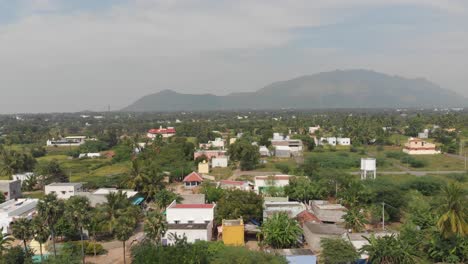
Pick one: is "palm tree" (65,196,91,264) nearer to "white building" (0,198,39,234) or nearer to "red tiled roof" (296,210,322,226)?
"white building" (0,198,39,234)

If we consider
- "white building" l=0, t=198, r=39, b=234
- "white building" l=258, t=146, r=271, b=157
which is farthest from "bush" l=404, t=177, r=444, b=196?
"white building" l=258, t=146, r=271, b=157

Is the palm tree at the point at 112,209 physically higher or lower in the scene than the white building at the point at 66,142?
higher

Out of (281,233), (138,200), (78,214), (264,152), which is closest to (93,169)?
(138,200)

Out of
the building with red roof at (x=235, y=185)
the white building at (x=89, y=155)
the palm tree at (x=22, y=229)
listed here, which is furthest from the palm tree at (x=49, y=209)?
the white building at (x=89, y=155)

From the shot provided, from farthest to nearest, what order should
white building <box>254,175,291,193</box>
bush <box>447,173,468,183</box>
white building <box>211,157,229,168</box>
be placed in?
white building <box>211,157,229,168</box> < bush <box>447,173,468,183</box> < white building <box>254,175,291,193</box>

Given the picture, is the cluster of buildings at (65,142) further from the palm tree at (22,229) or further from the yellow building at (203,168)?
the palm tree at (22,229)

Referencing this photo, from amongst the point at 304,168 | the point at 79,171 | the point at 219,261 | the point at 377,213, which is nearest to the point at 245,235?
the point at 219,261
